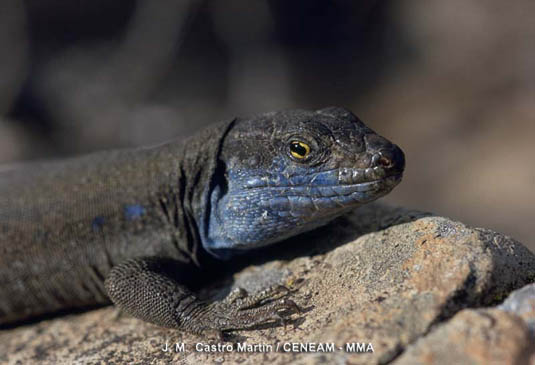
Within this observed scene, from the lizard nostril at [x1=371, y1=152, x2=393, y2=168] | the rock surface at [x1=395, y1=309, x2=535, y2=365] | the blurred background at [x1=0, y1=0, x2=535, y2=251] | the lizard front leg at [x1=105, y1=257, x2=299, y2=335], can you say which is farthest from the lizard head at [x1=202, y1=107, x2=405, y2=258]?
the blurred background at [x1=0, y1=0, x2=535, y2=251]

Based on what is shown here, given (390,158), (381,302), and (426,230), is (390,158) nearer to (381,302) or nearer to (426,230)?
(426,230)

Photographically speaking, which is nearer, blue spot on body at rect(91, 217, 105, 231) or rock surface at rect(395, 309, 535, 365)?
rock surface at rect(395, 309, 535, 365)

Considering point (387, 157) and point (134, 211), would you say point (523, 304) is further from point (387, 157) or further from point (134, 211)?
point (134, 211)

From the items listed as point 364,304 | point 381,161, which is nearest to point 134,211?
point 381,161

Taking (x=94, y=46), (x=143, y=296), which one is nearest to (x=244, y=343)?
(x=143, y=296)

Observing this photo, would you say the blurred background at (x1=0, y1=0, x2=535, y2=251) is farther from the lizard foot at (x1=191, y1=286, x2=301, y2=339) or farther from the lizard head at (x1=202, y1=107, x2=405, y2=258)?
the lizard foot at (x1=191, y1=286, x2=301, y2=339)
